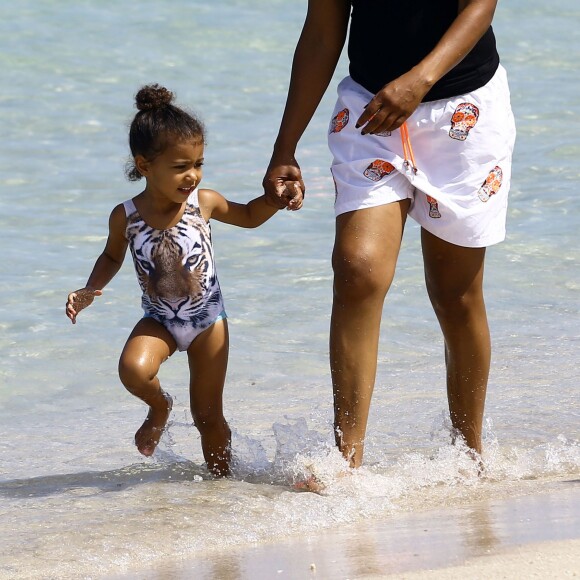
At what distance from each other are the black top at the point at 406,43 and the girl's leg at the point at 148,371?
109 centimetres

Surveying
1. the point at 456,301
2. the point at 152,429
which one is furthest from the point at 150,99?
the point at 456,301

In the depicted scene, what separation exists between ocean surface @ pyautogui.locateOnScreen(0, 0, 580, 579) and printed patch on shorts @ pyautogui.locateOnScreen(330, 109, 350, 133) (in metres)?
0.99

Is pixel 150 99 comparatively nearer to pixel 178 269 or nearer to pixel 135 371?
pixel 178 269

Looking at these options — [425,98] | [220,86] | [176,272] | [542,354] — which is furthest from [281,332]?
[220,86]

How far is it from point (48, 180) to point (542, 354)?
14.7 feet

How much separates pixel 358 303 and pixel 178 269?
709 millimetres

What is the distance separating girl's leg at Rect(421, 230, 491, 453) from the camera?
3926mm

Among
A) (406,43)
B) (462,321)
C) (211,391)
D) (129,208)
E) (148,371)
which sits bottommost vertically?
(211,391)

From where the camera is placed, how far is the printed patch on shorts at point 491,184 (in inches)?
150

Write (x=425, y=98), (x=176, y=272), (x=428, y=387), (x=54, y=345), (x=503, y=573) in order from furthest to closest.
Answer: (x=54, y=345), (x=428, y=387), (x=176, y=272), (x=425, y=98), (x=503, y=573)

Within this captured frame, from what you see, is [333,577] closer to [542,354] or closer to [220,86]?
[542,354]

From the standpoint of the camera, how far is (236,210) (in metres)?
4.18

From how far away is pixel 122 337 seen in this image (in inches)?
239

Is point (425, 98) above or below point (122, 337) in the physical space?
above
